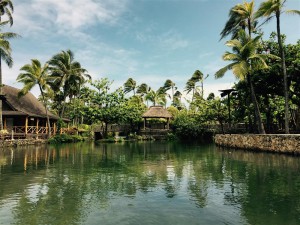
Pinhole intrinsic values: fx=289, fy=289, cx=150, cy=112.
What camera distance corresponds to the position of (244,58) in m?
24.3

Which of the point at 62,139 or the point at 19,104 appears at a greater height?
the point at 19,104

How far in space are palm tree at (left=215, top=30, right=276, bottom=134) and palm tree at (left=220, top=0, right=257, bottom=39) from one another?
2.16 m

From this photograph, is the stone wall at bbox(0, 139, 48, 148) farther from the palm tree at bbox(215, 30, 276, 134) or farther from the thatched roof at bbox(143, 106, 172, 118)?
the palm tree at bbox(215, 30, 276, 134)

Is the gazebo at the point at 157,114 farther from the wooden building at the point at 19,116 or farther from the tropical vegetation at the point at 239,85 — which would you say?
the wooden building at the point at 19,116

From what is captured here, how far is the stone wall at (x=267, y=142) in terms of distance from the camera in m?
19.0

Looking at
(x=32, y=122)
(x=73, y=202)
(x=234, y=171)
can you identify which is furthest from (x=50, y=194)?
(x=32, y=122)

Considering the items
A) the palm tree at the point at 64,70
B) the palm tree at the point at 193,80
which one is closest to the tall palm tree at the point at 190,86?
the palm tree at the point at 193,80

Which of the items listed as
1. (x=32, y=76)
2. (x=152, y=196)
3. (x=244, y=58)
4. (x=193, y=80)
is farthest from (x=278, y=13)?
(x=193, y=80)

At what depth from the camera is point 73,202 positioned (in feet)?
27.7

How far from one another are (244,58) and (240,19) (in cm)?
516

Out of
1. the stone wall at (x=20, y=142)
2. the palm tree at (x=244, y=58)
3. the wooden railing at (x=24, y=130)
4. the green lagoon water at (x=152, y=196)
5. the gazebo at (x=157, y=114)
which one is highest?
the palm tree at (x=244, y=58)

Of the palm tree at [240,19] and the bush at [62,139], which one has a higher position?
the palm tree at [240,19]

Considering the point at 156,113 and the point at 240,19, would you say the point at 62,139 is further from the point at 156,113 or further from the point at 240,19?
the point at 240,19

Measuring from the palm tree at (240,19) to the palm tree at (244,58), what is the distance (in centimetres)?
216
